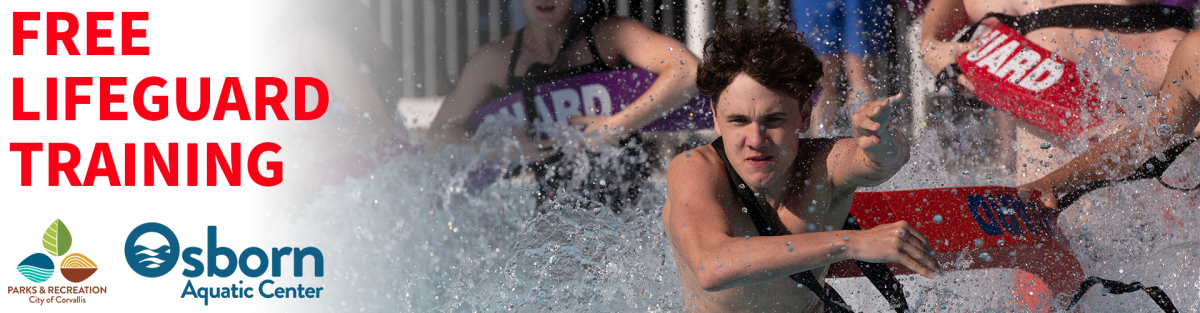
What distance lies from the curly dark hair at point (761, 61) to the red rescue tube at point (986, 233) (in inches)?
22.2

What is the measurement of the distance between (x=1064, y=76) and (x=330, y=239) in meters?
2.77

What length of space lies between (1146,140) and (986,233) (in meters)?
0.66

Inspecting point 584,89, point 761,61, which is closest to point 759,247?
point 761,61

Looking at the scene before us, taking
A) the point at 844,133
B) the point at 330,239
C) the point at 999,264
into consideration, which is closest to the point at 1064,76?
the point at 844,133

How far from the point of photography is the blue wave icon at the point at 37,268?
3584mm

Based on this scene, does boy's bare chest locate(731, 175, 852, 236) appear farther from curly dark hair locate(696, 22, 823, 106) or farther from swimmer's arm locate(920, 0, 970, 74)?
swimmer's arm locate(920, 0, 970, 74)

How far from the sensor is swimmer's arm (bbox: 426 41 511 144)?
3039mm

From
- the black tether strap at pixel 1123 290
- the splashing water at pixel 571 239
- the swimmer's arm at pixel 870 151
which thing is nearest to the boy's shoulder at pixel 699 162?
the swimmer's arm at pixel 870 151

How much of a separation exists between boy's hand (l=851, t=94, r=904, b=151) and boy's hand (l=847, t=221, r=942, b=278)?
0.15m

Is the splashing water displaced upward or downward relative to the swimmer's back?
downward

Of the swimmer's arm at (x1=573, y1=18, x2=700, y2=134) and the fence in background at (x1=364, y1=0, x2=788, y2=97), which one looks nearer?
the swimmer's arm at (x1=573, y1=18, x2=700, y2=134)

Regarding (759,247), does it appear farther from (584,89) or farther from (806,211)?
(584,89)

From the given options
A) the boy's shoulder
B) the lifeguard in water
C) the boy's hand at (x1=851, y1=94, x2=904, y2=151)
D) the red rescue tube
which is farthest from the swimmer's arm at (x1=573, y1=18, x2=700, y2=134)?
the boy's hand at (x1=851, y1=94, x2=904, y2=151)

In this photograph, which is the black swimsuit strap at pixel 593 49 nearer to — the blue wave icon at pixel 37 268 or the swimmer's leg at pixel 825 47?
the swimmer's leg at pixel 825 47
